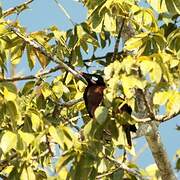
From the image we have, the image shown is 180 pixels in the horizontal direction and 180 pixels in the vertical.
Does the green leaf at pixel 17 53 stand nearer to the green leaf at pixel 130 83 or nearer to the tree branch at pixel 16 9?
the tree branch at pixel 16 9

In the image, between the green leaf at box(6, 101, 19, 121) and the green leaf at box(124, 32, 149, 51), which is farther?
the green leaf at box(124, 32, 149, 51)

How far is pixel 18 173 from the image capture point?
201 centimetres

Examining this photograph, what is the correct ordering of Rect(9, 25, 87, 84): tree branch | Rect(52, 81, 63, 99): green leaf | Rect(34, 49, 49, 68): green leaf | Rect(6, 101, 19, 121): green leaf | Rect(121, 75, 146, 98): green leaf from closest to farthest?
Rect(121, 75, 146, 98): green leaf < Rect(6, 101, 19, 121): green leaf < Rect(9, 25, 87, 84): tree branch < Rect(52, 81, 63, 99): green leaf < Rect(34, 49, 49, 68): green leaf

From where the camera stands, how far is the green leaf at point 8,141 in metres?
1.95

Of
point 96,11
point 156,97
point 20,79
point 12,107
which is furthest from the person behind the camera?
point 20,79

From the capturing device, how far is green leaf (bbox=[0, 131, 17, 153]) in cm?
195

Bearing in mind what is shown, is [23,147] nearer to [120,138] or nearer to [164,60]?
[120,138]

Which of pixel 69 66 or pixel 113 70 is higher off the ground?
pixel 69 66

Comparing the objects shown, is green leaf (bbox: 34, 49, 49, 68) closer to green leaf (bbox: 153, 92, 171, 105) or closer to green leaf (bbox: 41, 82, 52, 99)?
green leaf (bbox: 41, 82, 52, 99)

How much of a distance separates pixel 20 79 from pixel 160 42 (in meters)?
0.73

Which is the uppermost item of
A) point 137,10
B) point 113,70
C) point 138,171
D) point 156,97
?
point 137,10

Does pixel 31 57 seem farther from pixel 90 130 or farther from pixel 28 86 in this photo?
pixel 90 130

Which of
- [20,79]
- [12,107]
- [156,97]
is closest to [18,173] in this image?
[12,107]

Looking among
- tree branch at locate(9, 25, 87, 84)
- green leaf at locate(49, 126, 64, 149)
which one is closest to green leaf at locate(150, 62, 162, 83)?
green leaf at locate(49, 126, 64, 149)
